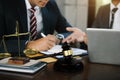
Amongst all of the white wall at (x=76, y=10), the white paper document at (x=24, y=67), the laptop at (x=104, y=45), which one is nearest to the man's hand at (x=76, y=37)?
the laptop at (x=104, y=45)

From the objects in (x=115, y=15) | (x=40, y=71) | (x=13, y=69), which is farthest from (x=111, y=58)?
(x=115, y=15)

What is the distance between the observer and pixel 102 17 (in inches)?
126

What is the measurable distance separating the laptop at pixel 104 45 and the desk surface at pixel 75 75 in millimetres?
62

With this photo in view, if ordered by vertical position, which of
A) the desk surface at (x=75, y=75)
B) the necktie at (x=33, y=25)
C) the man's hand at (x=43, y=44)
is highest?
the necktie at (x=33, y=25)

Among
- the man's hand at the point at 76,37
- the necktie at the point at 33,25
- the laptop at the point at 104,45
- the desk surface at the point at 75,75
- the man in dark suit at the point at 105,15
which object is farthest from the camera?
the man in dark suit at the point at 105,15

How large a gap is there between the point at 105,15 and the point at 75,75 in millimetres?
2076

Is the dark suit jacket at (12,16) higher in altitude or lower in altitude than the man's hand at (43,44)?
higher

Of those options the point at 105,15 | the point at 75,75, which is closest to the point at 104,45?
the point at 75,75

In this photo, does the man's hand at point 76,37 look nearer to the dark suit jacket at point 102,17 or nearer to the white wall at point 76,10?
the dark suit jacket at point 102,17

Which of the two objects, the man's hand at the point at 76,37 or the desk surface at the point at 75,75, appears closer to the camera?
the desk surface at the point at 75,75

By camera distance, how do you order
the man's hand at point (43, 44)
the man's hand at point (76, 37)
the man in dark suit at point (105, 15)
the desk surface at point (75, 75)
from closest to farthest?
the desk surface at point (75, 75) → the man's hand at point (43, 44) → the man's hand at point (76, 37) → the man in dark suit at point (105, 15)

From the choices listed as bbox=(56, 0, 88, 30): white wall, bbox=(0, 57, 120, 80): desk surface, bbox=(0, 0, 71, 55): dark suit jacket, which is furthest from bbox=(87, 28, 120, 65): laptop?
bbox=(56, 0, 88, 30): white wall

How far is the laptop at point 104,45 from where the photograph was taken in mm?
1345

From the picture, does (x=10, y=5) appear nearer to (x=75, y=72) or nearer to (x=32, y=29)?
(x=32, y=29)
